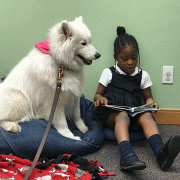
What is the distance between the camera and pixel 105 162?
1244mm

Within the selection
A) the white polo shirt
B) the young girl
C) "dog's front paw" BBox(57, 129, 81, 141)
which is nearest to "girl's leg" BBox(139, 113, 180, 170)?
the young girl

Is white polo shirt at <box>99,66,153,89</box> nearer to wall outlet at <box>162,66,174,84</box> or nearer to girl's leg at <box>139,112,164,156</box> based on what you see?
wall outlet at <box>162,66,174,84</box>

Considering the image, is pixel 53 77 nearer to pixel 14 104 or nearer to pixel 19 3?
pixel 14 104

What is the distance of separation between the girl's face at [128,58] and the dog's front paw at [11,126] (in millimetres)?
895

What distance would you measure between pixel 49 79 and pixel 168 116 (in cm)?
119

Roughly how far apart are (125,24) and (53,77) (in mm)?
866

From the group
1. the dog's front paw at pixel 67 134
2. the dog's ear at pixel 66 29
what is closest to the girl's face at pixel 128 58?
the dog's ear at pixel 66 29

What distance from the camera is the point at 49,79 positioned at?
1289 millimetres

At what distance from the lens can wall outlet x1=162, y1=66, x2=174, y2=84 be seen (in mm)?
1798

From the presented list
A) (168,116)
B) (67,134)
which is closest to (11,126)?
(67,134)

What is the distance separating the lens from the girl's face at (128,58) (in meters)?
1.53

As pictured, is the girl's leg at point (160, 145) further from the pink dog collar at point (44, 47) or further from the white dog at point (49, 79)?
the pink dog collar at point (44, 47)

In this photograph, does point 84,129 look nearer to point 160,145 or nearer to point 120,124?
point 120,124

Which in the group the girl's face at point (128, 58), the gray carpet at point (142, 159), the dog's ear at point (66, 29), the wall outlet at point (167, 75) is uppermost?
the dog's ear at point (66, 29)
